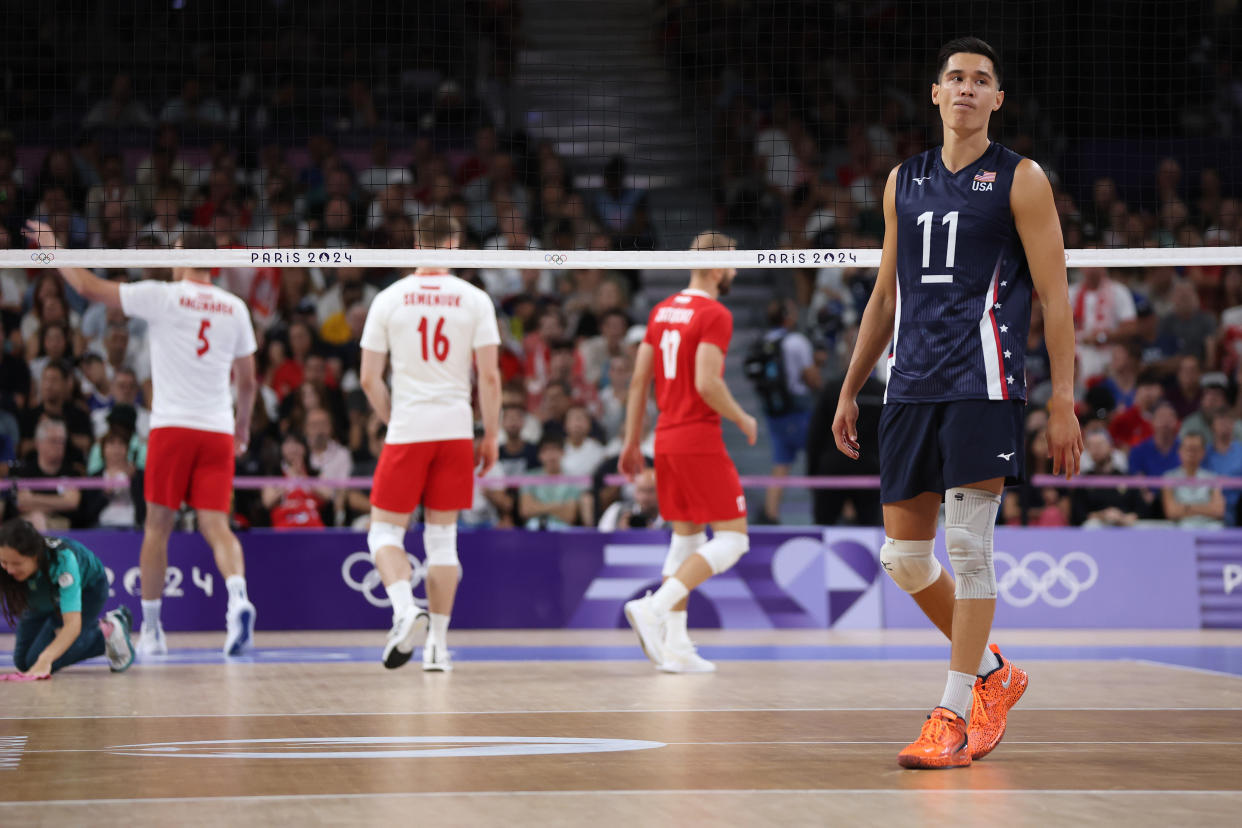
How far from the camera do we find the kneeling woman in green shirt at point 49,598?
745 cm

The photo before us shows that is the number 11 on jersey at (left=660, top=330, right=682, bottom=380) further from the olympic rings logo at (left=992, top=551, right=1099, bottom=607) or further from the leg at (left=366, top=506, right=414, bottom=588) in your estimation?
the olympic rings logo at (left=992, top=551, right=1099, bottom=607)

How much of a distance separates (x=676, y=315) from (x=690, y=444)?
71 cm

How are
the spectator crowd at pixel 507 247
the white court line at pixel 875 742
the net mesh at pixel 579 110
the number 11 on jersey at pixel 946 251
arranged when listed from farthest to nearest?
the net mesh at pixel 579 110 < the spectator crowd at pixel 507 247 < the white court line at pixel 875 742 < the number 11 on jersey at pixel 946 251

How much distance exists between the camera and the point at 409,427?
8242 millimetres

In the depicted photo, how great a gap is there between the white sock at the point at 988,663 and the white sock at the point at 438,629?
367 centimetres

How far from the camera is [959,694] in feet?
16.1

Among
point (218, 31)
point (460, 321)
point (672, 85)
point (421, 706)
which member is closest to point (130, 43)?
point (218, 31)

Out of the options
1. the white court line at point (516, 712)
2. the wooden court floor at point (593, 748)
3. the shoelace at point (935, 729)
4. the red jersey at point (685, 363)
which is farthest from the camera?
the red jersey at point (685, 363)

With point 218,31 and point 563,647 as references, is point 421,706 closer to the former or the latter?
point 563,647

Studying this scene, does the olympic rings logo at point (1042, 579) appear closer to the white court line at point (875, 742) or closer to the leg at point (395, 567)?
the leg at point (395, 567)

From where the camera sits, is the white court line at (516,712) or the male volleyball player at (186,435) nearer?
the white court line at (516,712)

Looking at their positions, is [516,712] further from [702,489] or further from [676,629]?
[702,489]

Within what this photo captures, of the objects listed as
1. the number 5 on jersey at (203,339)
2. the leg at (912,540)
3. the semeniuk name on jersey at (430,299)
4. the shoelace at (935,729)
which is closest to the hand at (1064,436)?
the leg at (912,540)

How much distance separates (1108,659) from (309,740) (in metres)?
5.19
